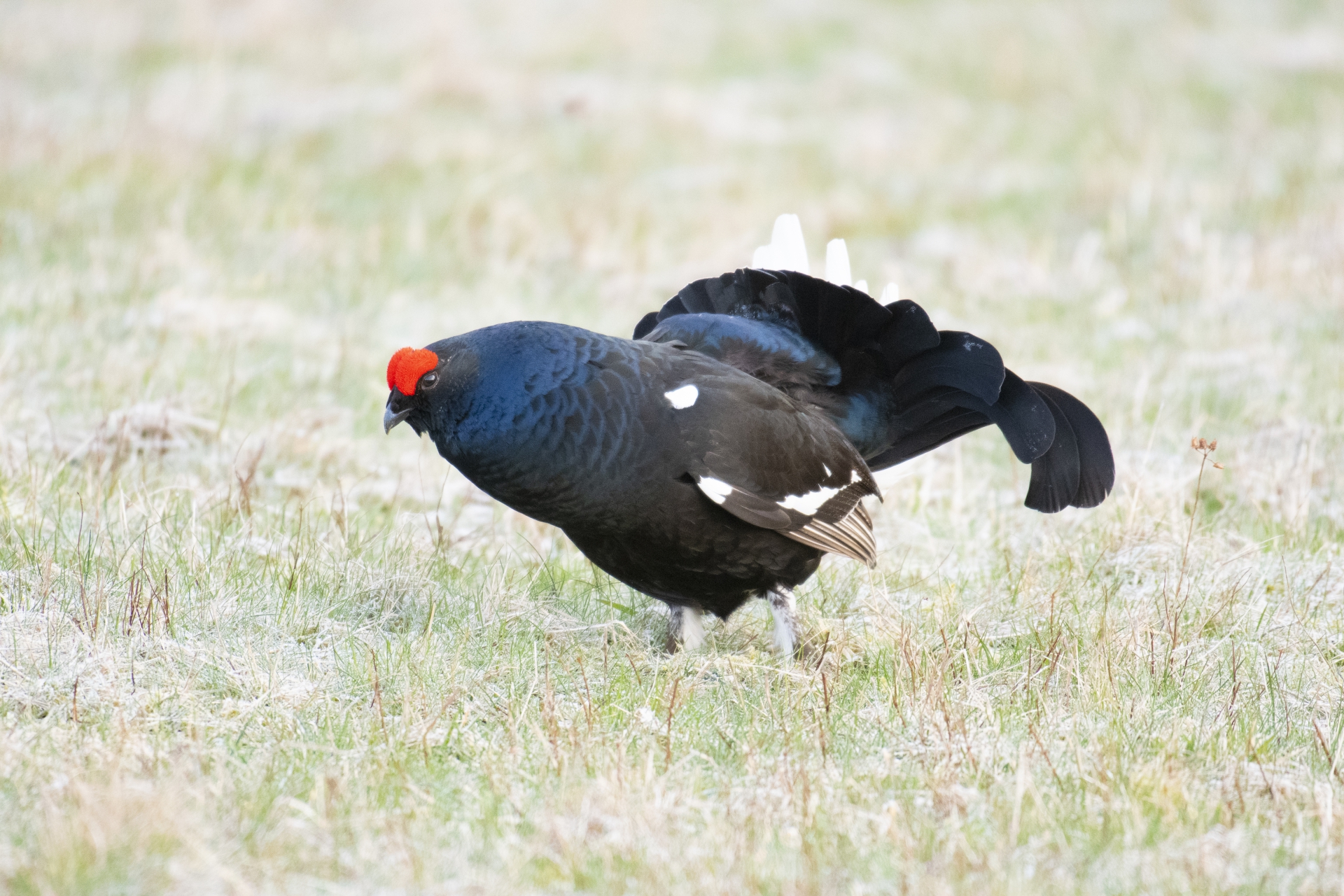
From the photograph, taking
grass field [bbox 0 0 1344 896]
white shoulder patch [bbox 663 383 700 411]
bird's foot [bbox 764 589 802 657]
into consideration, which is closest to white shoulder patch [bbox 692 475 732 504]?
white shoulder patch [bbox 663 383 700 411]

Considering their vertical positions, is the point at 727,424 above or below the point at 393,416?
above

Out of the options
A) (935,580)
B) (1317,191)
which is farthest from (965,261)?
(935,580)

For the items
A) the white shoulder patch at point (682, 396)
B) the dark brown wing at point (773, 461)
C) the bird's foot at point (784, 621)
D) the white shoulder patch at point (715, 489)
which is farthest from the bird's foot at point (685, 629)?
the white shoulder patch at point (682, 396)

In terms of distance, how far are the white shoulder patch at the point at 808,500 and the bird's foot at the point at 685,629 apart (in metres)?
0.48

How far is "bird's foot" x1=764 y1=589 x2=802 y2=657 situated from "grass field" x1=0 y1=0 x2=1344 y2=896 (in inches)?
2.6

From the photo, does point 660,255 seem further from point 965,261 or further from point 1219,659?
point 1219,659

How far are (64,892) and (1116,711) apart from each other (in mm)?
2429

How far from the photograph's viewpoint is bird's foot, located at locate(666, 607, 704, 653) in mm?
4090

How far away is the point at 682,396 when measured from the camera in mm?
3588

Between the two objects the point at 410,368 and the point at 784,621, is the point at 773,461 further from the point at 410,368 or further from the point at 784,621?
the point at 410,368

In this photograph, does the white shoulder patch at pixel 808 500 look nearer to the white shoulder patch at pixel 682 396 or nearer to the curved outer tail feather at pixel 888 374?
the curved outer tail feather at pixel 888 374

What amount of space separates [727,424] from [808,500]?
41 centimetres

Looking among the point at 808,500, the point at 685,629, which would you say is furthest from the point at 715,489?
the point at 685,629

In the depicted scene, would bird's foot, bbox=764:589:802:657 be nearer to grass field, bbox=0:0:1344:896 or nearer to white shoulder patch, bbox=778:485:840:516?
grass field, bbox=0:0:1344:896
